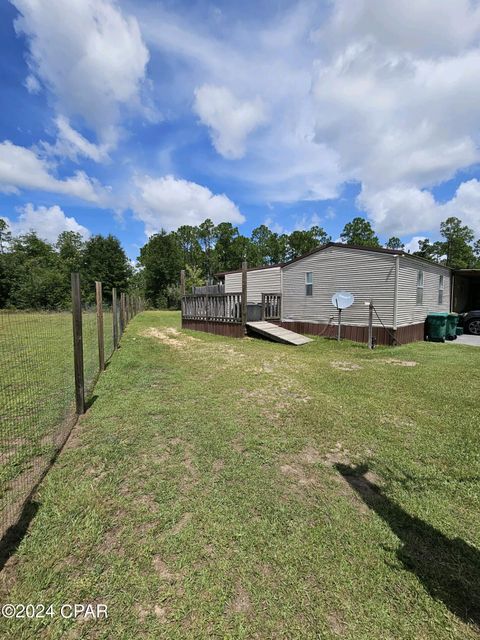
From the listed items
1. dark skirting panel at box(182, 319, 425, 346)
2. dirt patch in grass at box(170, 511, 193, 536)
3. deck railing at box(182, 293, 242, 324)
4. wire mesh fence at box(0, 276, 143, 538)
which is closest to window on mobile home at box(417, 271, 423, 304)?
dark skirting panel at box(182, 319, 425, 346)

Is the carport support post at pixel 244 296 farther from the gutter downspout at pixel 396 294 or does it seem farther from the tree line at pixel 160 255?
the tree line at pixel 160 255

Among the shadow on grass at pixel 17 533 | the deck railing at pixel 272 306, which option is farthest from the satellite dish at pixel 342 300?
the shadow on grass at pixel 17 533

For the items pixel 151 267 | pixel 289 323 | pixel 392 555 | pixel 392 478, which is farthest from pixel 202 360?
pixel 151 267

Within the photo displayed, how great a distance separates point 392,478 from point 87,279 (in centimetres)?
3863

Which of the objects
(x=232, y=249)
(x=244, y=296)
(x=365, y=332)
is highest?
(x=232, y=249)

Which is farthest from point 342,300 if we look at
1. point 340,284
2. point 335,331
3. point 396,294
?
point 396,294

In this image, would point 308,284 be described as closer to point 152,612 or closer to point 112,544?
point 112,544

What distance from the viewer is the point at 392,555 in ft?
5.77

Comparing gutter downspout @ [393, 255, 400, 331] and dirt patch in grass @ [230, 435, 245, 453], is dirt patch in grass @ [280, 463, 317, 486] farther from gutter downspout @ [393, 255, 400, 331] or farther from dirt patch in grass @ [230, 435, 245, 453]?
gutter downspout @ [393, 255, 400, 331]

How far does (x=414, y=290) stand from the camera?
1031 cm

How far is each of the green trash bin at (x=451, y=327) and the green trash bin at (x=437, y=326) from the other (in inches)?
7.5

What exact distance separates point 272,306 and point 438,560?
11.3 meters

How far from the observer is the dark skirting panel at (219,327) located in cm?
1111

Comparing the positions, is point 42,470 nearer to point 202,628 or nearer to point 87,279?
point 202,628
